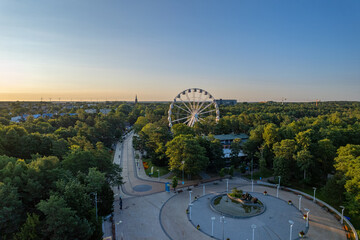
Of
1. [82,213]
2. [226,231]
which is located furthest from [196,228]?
[82,213]

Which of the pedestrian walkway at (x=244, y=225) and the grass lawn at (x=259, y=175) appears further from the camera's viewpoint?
the grass lawn at (x=259, y=175)

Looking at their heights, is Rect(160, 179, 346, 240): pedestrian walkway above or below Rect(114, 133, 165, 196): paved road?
above

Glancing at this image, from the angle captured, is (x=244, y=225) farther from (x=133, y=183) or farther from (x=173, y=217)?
(x=133, y=183)

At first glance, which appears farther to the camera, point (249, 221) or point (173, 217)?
point (173, 217)

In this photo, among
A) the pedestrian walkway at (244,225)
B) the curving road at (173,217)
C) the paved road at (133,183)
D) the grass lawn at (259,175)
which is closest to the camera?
the pedestrian walkway at (244,225)

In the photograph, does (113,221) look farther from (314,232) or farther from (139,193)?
(314,232)

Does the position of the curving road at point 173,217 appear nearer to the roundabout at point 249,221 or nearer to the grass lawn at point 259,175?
the roundabout at point 249,221

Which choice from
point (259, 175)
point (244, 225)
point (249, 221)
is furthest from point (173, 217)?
point (259, 175)

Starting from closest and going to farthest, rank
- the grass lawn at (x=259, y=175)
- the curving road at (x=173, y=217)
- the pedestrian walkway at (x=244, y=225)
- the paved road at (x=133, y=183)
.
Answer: the pedestrian walkway at (x=244, y=225) → the curving road at (x=173, y=217) → the paved road at (x=133, y=183) → the grass lawn at (x=259, y=175)

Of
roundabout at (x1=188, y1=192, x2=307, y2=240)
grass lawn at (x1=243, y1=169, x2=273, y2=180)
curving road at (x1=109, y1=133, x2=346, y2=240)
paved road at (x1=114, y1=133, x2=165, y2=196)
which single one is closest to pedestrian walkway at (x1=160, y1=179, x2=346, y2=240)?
curving road at (x1=109, y1=133, x2=346, y2=240)

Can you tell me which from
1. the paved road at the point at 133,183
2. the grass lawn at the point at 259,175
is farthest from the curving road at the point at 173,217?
the grass lawn at the point at 259,175

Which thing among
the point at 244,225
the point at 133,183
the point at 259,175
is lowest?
the point at 133,183

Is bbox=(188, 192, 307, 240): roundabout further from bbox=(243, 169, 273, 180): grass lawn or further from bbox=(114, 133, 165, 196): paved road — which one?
bbox=(243, 169, 273, 180): grass lawn
